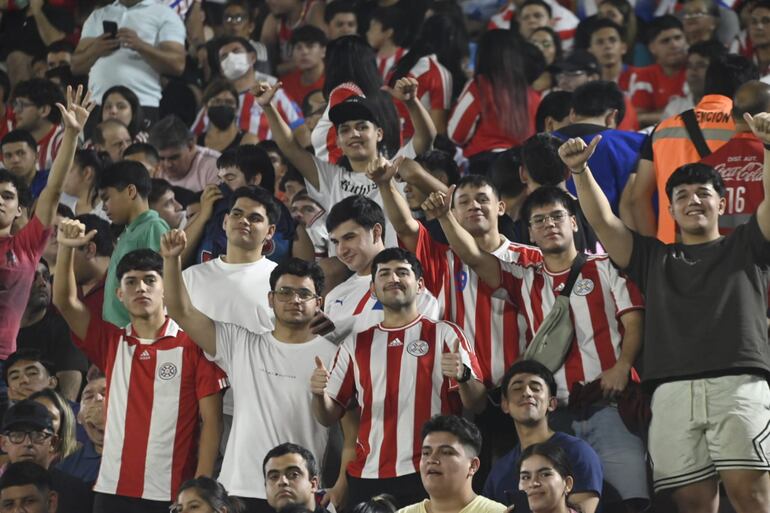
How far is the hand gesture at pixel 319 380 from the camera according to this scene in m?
7.75

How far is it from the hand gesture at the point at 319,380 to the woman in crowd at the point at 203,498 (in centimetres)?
66

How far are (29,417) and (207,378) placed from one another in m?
1.21

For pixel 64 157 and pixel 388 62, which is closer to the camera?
pixel 64 157

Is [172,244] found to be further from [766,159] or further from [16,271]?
[766,159]

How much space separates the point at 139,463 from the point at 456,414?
1.64 meters

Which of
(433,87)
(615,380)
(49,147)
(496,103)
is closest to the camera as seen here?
(615,380)

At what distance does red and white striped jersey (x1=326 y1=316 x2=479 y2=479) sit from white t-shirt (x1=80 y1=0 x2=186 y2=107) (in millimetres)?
5489

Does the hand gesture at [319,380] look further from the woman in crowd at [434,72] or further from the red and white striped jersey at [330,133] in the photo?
the woman in crowd at [434,72]

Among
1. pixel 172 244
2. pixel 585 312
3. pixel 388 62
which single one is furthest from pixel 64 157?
pixel 388 62

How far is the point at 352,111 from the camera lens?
31.3 feet

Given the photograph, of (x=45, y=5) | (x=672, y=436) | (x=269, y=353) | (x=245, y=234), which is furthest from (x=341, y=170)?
(x=45, y=5)

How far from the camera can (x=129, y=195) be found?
9688 millimetres

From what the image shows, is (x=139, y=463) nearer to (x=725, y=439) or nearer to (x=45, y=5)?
(x=725, y=439)

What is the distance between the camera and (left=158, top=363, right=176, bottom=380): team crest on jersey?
8.22 metres
